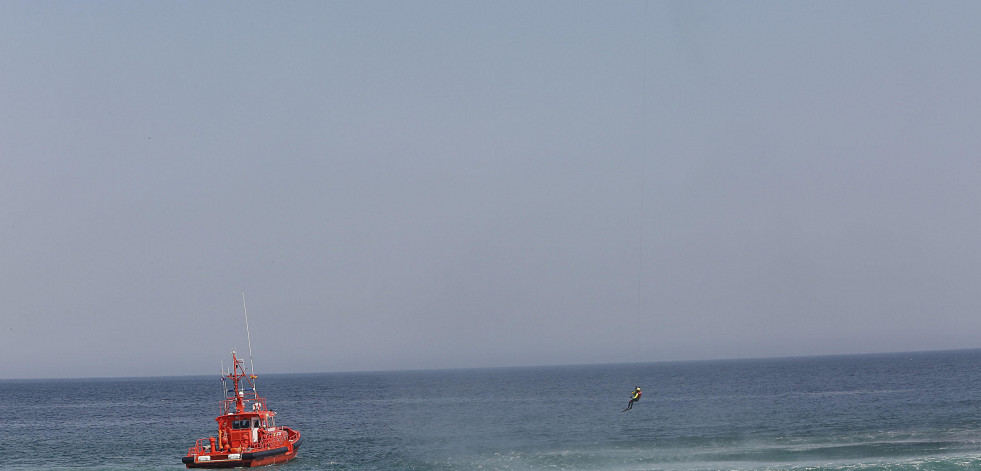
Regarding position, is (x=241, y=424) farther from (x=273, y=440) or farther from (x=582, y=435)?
(x=582, y=435)

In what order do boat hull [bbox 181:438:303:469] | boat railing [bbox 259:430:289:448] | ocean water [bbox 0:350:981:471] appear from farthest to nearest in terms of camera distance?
1. boat railing [bbox 259:430:289:448]
2. ocean water [bbox 0:350:981:471]
3. boat hull [bbox 181:438:303:469]

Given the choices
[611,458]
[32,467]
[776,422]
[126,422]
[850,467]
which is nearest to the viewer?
[850,467]

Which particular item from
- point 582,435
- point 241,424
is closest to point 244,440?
point 241,424

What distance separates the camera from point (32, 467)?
56188mm

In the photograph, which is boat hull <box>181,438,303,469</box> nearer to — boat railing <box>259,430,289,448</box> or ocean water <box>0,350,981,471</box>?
boat railing <box>259,430,289,448</box>

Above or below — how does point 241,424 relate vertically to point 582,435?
above

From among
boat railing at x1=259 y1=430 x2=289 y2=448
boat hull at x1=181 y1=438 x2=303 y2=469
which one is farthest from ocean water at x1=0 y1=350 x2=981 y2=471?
boat railing at x1=259 y1=430 x2=289 y2=448

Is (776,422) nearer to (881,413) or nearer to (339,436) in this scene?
(881,413)

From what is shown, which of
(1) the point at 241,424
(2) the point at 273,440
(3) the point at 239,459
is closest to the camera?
(3) the point at 239,459

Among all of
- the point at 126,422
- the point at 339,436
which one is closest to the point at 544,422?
the point at 339,436

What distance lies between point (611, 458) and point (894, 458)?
1421cm

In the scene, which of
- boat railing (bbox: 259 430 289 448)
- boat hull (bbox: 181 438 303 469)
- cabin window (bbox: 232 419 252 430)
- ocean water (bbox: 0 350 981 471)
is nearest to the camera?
boat hull (bbox: 181 438 303 469)

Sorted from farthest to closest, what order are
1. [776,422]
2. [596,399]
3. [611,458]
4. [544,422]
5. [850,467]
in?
[596,399] → [544,422] → [776,422] → [611,458] → [850,467]

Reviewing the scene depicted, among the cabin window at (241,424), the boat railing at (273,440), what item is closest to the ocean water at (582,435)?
the boat railing at (273,440)
